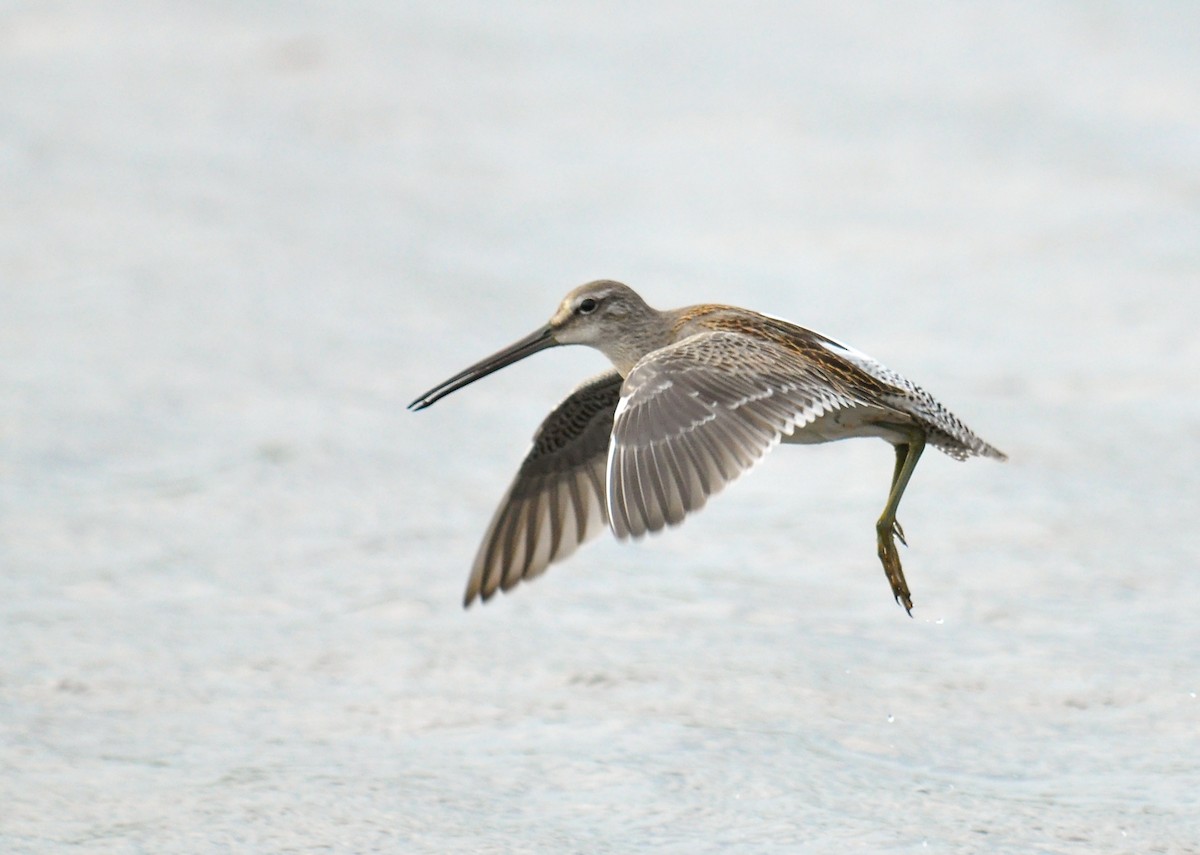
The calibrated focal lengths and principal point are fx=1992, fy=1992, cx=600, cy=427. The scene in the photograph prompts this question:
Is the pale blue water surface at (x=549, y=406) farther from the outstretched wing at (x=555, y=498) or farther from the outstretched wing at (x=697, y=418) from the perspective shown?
the outstretched wing at (x=697, y=418)

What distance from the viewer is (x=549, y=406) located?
9.17 meters

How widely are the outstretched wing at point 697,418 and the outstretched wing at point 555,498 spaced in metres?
0.76

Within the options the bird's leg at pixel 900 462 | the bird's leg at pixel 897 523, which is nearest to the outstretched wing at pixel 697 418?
the bird's leg at pixel 897 523

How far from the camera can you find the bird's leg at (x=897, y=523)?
6039 millimetres

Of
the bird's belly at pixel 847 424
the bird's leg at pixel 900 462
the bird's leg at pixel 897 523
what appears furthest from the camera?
the bird's leg at pixel 900 462

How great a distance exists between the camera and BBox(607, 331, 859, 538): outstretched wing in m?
5.33

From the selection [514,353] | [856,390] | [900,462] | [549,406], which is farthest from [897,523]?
[549,406]

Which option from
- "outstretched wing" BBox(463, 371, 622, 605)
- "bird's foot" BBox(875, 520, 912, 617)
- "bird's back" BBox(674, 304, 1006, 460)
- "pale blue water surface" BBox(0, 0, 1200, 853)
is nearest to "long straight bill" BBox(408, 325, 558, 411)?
"outstretched wing" BBox(463, 371, 622, 605)

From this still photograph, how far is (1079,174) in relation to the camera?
1128 cm

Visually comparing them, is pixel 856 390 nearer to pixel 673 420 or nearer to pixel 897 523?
pixel 897 523

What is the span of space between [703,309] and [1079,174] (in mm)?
5403

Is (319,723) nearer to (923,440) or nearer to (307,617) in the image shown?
(307,617)

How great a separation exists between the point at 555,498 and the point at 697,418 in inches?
47.2

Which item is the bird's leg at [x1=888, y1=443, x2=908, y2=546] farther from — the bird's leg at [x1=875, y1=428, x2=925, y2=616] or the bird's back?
the bird's back
